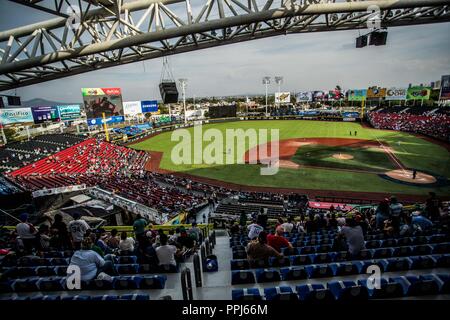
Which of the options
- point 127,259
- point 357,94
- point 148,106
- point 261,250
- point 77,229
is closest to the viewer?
point 261,250

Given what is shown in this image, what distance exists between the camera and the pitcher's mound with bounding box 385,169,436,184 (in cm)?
2350

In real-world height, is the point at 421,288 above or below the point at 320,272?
above

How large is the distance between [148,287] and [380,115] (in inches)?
2794

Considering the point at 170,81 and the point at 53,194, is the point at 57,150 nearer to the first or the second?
the point at 53,194

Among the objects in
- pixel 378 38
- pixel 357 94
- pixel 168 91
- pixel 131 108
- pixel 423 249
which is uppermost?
pixel 378 38

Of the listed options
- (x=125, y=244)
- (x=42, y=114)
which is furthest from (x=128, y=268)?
(x=42, y=114)

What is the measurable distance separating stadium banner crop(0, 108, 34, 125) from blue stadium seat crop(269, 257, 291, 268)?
6081 cm

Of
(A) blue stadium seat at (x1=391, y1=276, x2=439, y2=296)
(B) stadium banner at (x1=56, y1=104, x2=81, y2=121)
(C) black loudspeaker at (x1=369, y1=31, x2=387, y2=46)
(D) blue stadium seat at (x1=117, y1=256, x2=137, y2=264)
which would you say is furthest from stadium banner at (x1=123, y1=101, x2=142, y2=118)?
(A) blue stadium seat at (x1=391, y1=276, x2=439, y2=296)

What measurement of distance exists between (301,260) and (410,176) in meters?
24.2

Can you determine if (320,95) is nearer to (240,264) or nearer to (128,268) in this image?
(240,264)

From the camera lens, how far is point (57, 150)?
3534 cm

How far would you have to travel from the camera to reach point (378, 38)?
902cm
